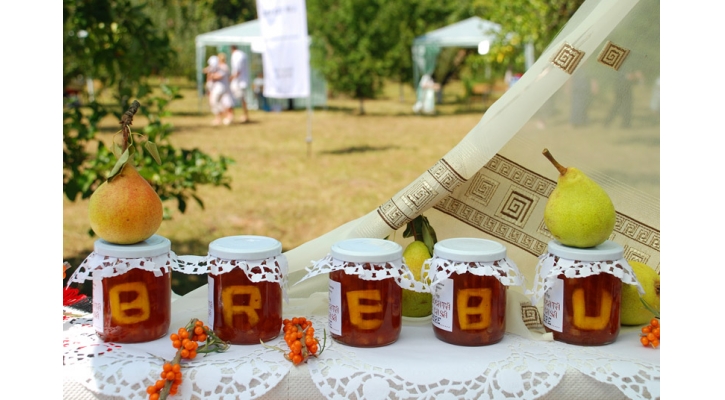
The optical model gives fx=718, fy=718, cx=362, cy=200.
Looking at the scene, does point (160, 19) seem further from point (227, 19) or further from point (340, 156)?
point (340, 156)

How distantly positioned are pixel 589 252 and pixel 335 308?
0.54m

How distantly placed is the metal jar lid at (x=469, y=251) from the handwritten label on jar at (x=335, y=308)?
0.73 feet

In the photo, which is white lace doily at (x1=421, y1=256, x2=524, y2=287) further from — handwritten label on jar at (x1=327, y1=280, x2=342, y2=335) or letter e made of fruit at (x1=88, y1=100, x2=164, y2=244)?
letter e made of fruit at (x1=88, y1=100, x2=164, y2=244)

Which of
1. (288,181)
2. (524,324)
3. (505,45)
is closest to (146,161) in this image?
(524,324)

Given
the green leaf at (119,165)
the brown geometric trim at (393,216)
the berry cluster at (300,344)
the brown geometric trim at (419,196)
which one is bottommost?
the berry cluster at (300,344)

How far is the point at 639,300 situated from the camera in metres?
1.61

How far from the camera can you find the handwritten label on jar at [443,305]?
1471 millimetres

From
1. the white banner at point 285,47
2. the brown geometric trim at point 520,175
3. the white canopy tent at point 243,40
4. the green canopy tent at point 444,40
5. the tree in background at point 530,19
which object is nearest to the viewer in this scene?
the brown geometric trim at point 520,175

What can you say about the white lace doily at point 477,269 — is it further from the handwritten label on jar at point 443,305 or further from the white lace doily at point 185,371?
the white lace doily at point 185,371

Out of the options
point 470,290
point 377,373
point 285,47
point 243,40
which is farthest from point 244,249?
point 243,40

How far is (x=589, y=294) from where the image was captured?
1.48m

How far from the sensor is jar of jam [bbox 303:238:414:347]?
4.76ft

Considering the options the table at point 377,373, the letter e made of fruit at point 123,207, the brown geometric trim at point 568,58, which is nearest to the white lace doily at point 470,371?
the table at point 377,373

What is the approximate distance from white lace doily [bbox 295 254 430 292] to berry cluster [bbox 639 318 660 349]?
474 millimetres
